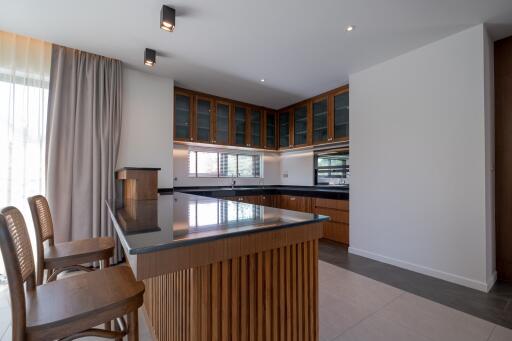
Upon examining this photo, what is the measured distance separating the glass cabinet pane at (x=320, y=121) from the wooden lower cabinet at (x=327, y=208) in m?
1.10

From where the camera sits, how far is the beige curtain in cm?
259

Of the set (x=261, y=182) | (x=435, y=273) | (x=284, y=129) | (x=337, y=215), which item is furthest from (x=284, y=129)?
(x=435, y=273)

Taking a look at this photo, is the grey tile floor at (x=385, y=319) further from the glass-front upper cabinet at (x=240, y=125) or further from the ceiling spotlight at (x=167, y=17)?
the glass-front upper cabinet at (x=240, y=125)

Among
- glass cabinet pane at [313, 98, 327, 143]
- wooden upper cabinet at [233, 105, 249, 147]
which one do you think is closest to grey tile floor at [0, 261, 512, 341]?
glass cabinet pane at [313, 98, 327, 143]

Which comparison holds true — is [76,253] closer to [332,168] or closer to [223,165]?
[223,165]

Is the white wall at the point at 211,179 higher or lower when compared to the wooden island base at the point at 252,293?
higher

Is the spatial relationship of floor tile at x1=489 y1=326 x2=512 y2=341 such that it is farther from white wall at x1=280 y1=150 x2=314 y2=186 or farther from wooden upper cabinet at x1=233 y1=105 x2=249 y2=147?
wooden upper cabinet at x1=233 y1=105 x2=249 y2=147

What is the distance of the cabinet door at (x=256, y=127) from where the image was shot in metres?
4.76

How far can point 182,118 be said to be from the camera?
150 inches

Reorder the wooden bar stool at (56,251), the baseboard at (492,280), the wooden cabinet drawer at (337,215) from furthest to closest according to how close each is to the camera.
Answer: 1. the wooden cabinet drawer at (337,215)
2. the baseboard at (492,280)
3. the wooden bar stool at (56,251)

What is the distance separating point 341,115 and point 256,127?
Result: 176 centimetres

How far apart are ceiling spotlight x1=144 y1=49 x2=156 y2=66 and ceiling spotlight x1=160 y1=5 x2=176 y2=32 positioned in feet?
2.39

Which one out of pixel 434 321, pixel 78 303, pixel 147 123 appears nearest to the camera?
pixel 78 303

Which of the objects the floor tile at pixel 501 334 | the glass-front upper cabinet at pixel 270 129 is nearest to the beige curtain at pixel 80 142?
the glass-front upper cabinet at pixel 270 129
